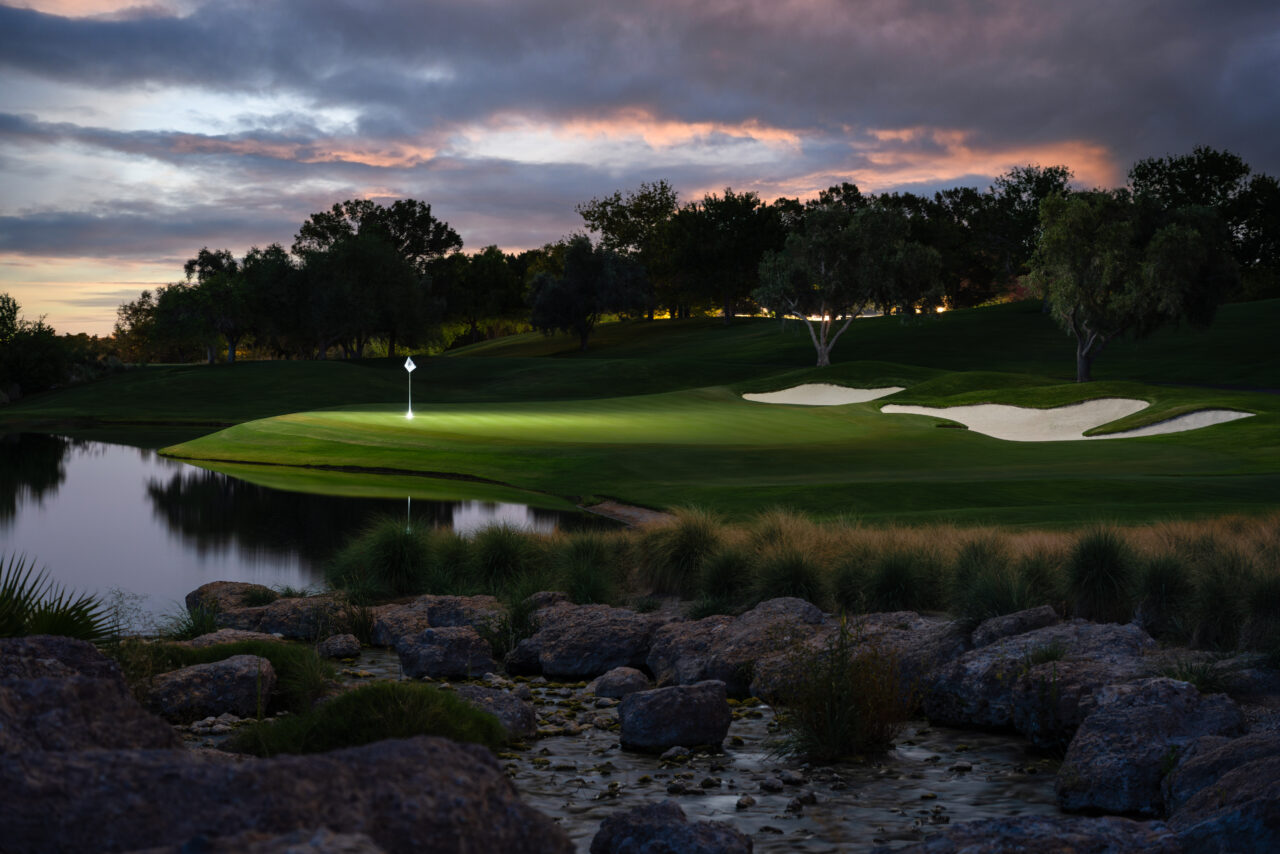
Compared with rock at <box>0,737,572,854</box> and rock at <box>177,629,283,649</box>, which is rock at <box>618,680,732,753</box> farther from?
rock at <box>0,737,572,854</box>

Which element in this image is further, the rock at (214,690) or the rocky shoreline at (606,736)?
the rock at (214,690)

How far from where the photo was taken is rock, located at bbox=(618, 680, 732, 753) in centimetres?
985

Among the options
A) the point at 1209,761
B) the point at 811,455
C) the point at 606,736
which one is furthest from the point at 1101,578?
the point at 811,455

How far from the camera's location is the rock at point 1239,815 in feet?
19.1

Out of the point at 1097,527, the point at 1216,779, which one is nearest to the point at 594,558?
the point at 1097,527

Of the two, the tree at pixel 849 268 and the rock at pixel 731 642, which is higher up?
the tree at pixel 849 268

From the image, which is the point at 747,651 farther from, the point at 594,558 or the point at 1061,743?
the point at 594,558

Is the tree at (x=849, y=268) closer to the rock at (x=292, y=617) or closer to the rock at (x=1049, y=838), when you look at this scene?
the rock at (x=292, y=617)

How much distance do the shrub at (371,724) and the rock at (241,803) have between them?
4.78m

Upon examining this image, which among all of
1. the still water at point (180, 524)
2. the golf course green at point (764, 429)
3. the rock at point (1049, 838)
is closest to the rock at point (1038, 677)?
the rock at point (1049, 838)

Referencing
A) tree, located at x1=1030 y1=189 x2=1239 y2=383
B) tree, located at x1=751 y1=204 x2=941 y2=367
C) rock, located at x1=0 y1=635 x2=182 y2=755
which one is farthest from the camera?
tree, located at x1=751 y1=204 x2=941 y2=367

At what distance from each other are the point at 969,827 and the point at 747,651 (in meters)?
6.31

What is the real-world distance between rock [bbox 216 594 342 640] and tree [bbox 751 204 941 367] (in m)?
57.6

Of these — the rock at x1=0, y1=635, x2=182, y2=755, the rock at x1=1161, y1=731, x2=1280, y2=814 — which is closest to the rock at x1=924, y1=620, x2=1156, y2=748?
the rock at x1=1161, y1=731, x2=1280, y2=814
